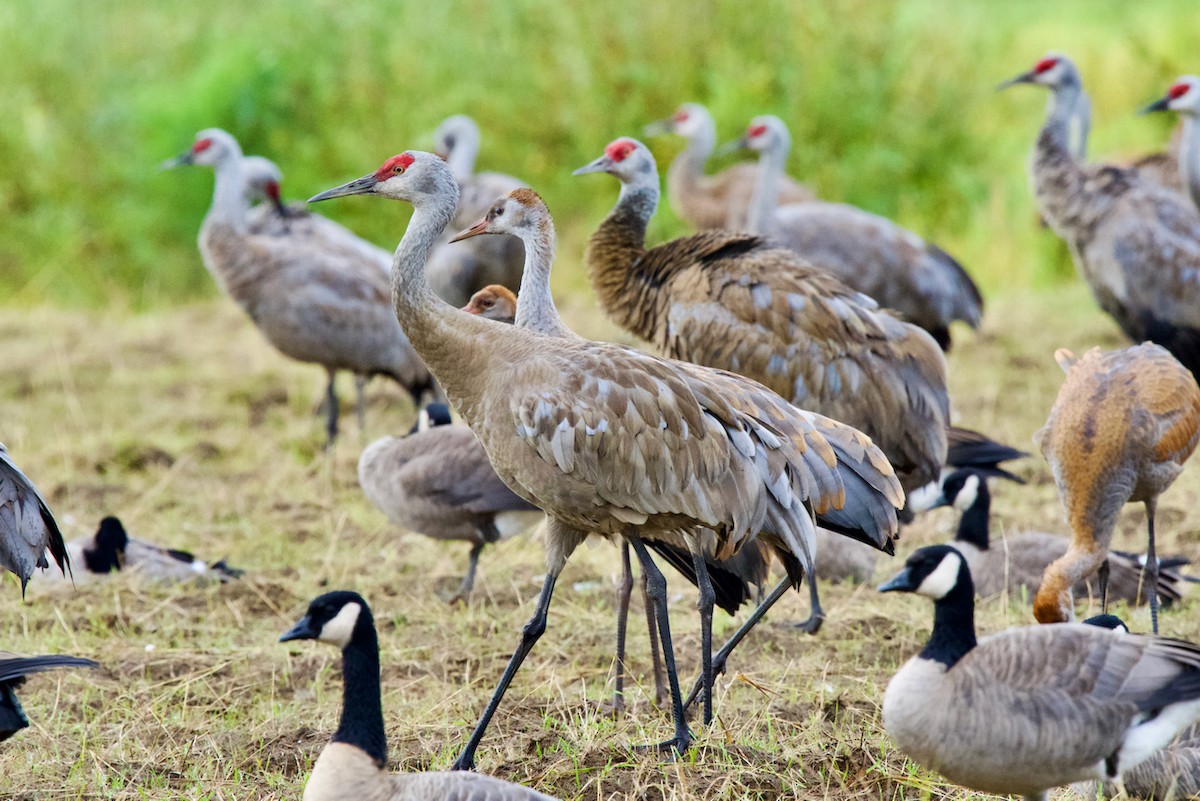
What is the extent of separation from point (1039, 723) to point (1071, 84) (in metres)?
6.22

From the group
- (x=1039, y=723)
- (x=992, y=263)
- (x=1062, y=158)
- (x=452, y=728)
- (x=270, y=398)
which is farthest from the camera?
(x=992, y=263)

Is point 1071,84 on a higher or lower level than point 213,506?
higher

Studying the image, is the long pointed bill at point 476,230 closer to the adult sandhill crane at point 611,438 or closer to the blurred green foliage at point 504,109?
the adult sandhill crane at point 611,438

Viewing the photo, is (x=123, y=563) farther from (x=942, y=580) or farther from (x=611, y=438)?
(x=942, y=580)

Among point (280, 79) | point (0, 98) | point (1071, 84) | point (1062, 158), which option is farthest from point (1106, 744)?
point (0, 98)

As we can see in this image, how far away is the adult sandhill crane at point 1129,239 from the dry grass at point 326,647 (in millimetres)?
709

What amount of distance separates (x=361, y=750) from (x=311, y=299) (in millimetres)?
5175

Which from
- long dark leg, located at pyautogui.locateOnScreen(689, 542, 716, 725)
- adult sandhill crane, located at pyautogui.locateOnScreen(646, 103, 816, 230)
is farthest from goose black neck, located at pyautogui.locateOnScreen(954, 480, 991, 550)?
adult sandhill crane, located at pyautogui.locateOnScreen(646, 103, 816, 230)

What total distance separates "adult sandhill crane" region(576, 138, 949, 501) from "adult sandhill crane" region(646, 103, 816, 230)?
459 centimetres

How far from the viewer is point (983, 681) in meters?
3.46

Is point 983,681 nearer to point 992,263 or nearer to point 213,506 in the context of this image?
point 213,506

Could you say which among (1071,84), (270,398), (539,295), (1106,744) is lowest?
(270,398)

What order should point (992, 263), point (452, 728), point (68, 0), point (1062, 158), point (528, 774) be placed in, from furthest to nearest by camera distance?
point (68, 0), point (992, 263), point (1062, 158), point (452, 728), point (528, 774)

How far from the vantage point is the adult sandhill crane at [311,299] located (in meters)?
8.25
